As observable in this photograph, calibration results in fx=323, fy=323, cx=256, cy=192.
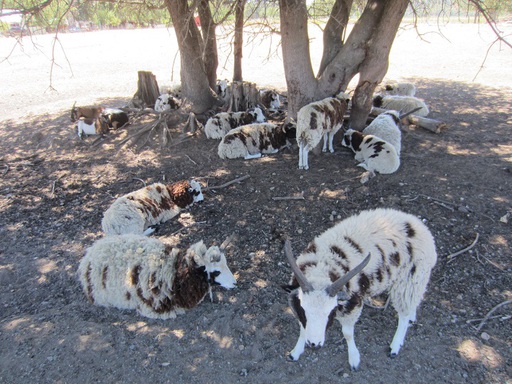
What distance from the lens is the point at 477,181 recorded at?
569 cm

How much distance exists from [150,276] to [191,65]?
6771 mm

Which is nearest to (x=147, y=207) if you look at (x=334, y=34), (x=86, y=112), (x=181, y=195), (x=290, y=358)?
(x=181, y=195)

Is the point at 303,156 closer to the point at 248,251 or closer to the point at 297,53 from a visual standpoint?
the point at 297,53

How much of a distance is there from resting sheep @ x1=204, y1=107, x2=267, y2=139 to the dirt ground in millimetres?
356

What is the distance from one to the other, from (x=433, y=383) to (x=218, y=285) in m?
2.39

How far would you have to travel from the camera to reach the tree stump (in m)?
10.8

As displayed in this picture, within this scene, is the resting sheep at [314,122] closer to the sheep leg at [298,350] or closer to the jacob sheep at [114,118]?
the sheep leg at [298,350]

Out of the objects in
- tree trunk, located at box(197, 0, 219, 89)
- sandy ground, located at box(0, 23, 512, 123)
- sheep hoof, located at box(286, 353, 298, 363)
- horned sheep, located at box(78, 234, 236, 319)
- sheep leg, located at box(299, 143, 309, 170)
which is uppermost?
tree trunk, located at box(197, 0, 219, 89)

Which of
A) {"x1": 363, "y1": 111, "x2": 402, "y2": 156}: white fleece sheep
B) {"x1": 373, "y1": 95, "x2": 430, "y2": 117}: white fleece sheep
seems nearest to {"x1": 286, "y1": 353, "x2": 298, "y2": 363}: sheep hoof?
{"x1": 363, "y1": 111, "x2": 402, "y2": 156}: white fleece sheep

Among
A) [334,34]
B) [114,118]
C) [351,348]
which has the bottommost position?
[351,348]

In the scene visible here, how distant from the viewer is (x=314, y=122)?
6430 mm

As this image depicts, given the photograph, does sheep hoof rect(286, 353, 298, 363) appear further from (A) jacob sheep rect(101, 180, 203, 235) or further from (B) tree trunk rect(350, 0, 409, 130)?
(B) tree trunk rect(350, 0, 409, 130)

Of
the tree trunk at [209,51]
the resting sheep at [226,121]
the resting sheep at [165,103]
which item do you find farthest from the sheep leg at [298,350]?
the resting sheep at [165,103]

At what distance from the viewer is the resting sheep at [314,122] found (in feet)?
21.1
